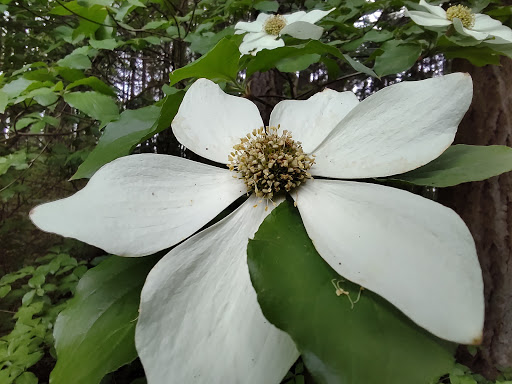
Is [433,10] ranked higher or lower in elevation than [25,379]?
higher

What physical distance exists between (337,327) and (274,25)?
2.34 ft

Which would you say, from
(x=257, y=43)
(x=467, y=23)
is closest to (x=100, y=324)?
(x=257, y=43)

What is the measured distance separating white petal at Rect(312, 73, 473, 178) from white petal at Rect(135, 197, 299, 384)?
0.43 ft

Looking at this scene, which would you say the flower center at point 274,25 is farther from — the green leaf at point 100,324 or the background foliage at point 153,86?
the green leaf at point 100,324

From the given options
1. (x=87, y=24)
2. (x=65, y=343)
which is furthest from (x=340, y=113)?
(x=87, y=24)

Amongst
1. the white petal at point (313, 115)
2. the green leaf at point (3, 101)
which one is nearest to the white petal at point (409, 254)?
the white petal at point (313, 115)

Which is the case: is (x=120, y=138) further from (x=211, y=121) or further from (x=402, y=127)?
A: (x=402, y=127)

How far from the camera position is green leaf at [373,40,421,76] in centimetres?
54

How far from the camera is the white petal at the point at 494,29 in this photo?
520 mm

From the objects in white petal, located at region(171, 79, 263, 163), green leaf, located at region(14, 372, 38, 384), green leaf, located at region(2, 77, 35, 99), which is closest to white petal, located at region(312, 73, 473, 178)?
white petal, located at region(171, 79, 263, 163)

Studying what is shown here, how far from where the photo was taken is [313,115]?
0.38 m

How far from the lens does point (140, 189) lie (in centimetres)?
29

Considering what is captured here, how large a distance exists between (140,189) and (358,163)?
0.18 m

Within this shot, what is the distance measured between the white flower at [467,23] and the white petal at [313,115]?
10.9 inches
